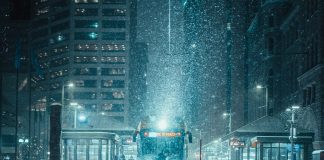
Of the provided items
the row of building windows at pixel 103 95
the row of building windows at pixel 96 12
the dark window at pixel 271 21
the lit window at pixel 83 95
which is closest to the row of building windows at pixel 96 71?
the row of building windows at pixel 103 95

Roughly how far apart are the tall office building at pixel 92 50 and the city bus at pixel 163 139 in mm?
103664

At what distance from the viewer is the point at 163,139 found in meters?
39.6

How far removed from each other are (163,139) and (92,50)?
109 metres

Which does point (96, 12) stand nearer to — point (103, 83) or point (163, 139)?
point (103, 83)

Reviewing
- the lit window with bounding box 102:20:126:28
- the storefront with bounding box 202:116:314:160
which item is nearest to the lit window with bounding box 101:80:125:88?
the lit window with bounding box 102:20:126:28

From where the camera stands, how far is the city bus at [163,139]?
3922cm

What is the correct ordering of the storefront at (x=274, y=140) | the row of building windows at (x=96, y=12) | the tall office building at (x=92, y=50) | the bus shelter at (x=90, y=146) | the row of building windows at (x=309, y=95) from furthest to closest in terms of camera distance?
the row of building windows at (x=96, y=12) < the tall office building at (x=92, y=50) < the row of building windows at (x=309, y=95) < the storefront at (x=274, y=140) < the bus shelter at (x=90, y=146)

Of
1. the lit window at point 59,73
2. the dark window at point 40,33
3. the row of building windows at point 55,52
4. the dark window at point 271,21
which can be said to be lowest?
the lit window at point 59,73

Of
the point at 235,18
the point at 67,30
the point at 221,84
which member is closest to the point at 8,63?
the point at 67,30

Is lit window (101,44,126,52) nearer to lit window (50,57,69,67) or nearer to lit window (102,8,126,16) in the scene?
lit window (102,8,126,16)

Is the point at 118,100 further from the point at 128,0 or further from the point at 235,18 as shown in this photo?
the point at 235,18

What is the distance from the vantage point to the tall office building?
472 feet

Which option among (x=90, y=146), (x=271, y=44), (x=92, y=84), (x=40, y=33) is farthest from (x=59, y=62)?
(x=90, y=146)

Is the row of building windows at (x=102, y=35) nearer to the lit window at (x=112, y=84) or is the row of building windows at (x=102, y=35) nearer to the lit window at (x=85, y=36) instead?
the lit window at (x=85, y=36)
